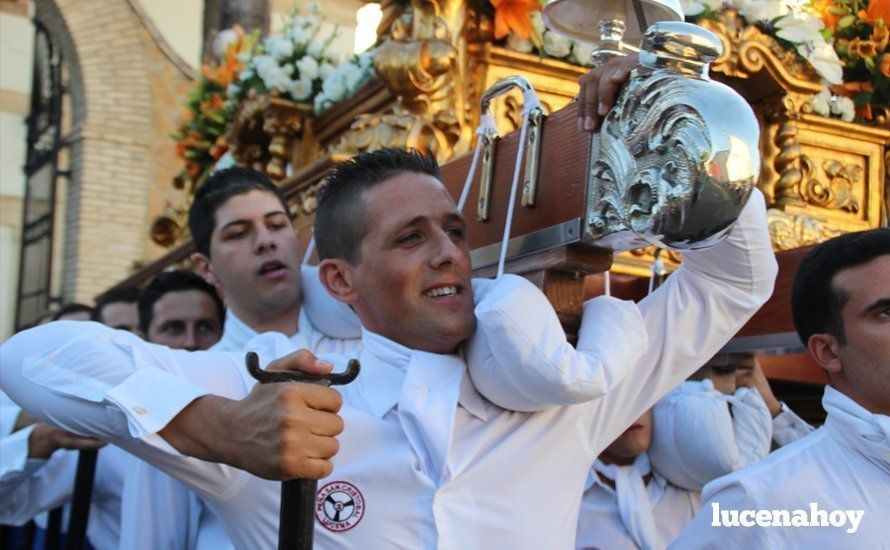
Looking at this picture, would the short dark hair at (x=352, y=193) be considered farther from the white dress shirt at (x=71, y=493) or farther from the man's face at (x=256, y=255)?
the white dress shirt at (x=71, y=493)

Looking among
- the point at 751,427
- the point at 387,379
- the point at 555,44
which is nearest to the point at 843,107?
the point at 555,44

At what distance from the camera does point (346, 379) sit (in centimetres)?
154

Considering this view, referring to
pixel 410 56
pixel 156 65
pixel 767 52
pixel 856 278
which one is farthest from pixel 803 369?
pixel 156 65

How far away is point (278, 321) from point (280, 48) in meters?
2.02

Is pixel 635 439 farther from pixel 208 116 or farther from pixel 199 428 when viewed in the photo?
pixel 208 116

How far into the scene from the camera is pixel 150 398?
1.80 m

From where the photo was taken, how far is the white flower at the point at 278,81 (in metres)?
4.53

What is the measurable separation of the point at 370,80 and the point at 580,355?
242 cm

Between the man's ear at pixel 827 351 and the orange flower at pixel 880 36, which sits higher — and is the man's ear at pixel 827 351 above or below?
below

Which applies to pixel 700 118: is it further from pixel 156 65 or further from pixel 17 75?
pixel 17 75

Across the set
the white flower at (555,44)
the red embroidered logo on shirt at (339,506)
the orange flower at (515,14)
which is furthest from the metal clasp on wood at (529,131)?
the white flower at (555,44)

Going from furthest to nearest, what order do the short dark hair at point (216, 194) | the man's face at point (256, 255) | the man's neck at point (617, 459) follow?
the short dark hair at point (216, 194)
the man's face at point (256, 255)
the man's neck at point (617, 459)

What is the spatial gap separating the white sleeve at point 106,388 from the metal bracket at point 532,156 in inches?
28.7

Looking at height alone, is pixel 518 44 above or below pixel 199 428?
above
